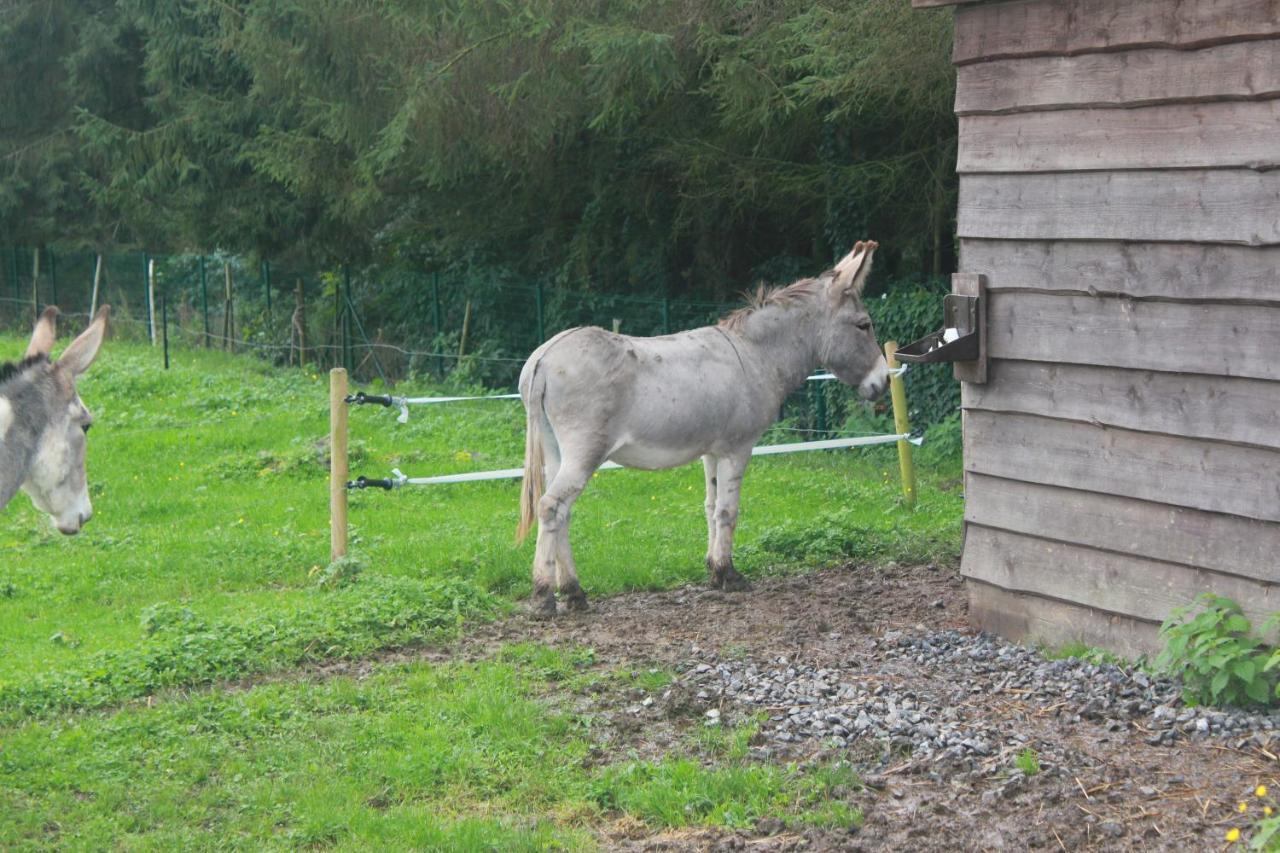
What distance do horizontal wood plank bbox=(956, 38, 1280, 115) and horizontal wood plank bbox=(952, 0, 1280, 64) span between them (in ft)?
0.16

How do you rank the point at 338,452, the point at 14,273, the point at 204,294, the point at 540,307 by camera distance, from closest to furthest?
the point at 338,452 < the point at 540,307 < the point at 204,294 < the point at 14,273

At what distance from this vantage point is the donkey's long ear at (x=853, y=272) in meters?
8.92

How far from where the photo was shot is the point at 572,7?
13.9m

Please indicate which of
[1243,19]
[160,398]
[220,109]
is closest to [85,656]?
[1243,19]

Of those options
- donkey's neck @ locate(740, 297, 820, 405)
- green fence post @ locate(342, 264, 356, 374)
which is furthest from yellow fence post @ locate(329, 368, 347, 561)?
green fence post @ locate(342, 264, 356, 374)

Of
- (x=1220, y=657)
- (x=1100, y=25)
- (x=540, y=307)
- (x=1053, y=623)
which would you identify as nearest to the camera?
(x=1220, y=657)

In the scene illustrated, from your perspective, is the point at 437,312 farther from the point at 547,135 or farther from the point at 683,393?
the point at 683,393

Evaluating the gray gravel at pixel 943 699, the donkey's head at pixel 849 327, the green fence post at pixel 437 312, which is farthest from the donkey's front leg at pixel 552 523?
the green fence post at pixel 437 312

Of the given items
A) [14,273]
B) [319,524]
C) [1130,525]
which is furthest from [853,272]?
[14,273]

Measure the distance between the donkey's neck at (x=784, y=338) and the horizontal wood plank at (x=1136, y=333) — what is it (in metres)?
2.05

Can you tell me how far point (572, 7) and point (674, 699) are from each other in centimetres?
926

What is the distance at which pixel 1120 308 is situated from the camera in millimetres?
6426

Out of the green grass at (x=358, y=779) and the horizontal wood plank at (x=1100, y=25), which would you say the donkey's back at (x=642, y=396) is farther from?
the horizontal wood plank at (x=1100, y=25)

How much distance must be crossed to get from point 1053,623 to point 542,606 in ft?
9.54
